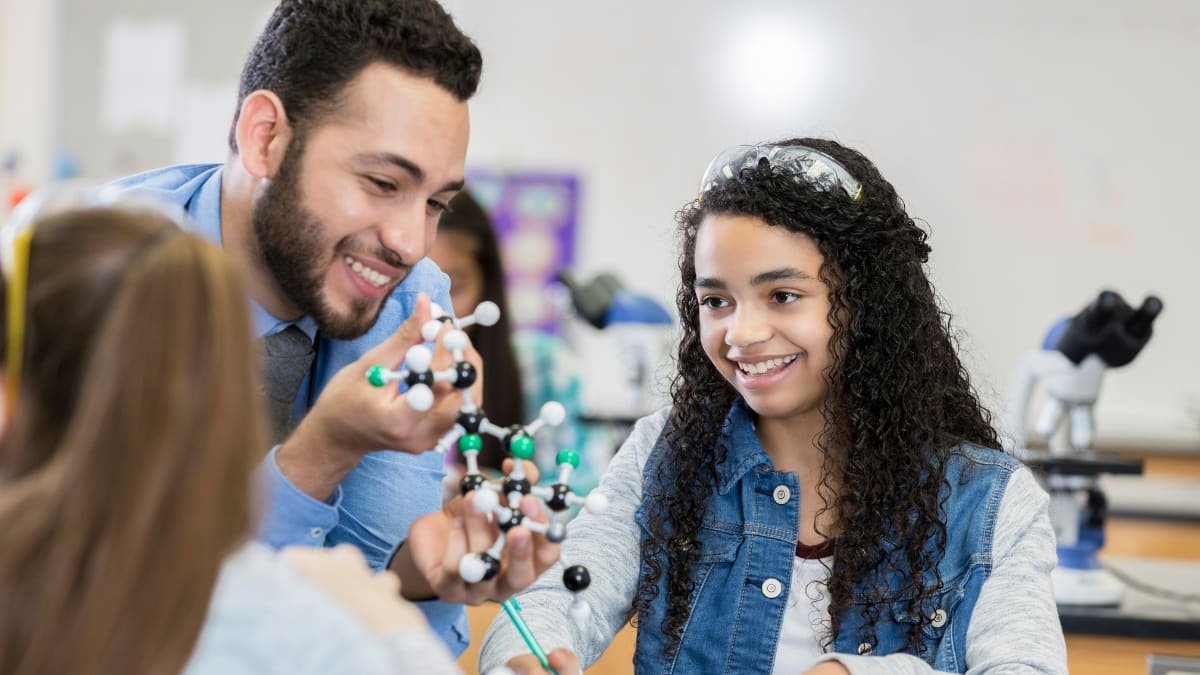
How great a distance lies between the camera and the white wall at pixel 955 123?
→ 4.41 meters

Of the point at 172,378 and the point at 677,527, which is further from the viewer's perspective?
the point at 677,527

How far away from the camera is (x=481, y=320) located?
1.11m

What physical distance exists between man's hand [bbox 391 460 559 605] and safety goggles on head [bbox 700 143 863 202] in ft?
1.85

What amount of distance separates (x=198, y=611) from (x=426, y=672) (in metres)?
0.16

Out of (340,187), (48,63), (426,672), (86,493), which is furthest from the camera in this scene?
(48,63)

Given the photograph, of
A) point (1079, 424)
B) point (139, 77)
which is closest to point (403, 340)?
point (1079, 424)

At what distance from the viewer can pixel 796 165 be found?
1481 mm

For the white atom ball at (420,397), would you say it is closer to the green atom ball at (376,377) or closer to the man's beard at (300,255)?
the green atom ball at (376,377)

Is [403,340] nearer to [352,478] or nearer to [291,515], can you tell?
[291,515]

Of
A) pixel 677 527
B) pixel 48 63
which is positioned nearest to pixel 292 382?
pixel 677 527

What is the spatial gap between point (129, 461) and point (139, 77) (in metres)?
4.68

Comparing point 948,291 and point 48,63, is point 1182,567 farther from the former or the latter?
point 48,63

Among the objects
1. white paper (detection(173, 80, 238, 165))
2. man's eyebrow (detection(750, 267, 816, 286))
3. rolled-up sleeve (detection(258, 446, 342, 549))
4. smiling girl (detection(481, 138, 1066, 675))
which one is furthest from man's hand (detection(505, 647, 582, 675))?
white paper (detection(173, 80, 238, 165))

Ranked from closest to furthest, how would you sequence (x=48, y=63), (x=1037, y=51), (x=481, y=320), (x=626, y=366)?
(x=481, y=320), (x=626, y=366), (x=1037, y=51), (x=48, y=63)
